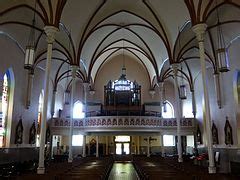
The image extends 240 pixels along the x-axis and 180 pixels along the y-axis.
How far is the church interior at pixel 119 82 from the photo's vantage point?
1344 cm

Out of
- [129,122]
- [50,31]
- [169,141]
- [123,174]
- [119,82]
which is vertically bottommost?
[123,174]

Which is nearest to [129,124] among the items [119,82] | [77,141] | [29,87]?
[119,82]

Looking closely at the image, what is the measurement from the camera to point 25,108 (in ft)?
70.0

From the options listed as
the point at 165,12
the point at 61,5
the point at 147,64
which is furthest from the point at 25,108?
the point at 147,64

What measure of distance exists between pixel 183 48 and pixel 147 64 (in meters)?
11.2

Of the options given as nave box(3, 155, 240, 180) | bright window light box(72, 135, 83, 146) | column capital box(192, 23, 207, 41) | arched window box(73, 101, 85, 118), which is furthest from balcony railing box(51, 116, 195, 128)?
column capital box(192, 23, 207, 41)

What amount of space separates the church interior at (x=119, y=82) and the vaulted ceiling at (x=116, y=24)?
81 millimetres

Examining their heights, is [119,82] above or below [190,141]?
above

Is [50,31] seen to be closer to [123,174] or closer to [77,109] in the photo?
[123,174]

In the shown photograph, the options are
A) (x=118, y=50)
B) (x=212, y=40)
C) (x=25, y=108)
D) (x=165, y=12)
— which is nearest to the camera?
(x=165, y=12)

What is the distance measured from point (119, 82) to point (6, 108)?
16067 mm

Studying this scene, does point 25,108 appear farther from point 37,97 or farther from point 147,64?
point 147,64

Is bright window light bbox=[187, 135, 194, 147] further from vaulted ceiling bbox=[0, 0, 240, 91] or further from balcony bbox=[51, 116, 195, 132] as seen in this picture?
vaulted ceiling bbox=[0, 0, 240, 91]

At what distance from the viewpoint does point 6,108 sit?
61.5 ft
